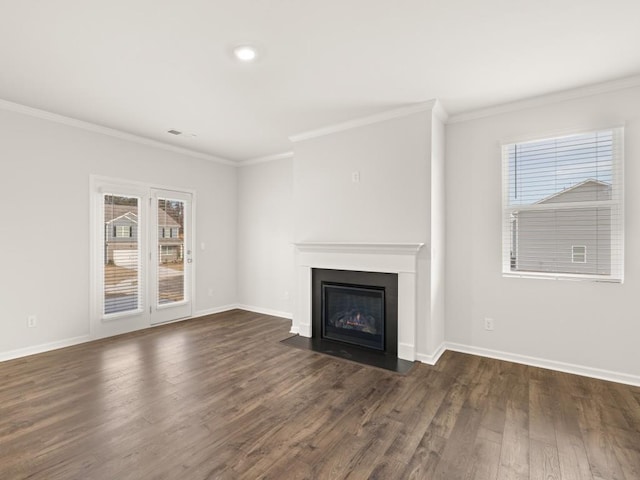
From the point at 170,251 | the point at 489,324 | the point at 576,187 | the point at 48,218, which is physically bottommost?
the point at 489,324

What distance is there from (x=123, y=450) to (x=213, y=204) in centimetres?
419

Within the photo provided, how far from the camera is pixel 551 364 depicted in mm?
3252

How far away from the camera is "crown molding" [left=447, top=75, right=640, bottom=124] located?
2.94 m

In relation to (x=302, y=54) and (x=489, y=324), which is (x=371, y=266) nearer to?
(x=489, y=324)

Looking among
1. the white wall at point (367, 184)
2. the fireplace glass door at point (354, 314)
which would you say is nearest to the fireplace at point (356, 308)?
the fireplace glass door at point (354, 314)

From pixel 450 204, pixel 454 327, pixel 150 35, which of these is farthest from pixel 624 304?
pixel 150 35

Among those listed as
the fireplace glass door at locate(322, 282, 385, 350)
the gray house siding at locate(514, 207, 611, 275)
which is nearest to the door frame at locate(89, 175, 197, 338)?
the fireplace glass door at locate(322, 282, 385, 350)

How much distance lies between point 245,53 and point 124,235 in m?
3.20

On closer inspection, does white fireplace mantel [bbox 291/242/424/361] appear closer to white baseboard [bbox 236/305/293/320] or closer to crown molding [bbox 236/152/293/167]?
white baseboard [bbox 236/305/293/320]

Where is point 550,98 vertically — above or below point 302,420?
above

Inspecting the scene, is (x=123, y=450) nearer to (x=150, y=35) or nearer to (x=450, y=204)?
(x=150, y=35)

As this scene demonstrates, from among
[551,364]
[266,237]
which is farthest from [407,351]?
[266,237]

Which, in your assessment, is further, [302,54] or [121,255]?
[121,255]

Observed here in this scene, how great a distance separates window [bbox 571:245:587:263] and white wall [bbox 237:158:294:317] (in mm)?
3578
